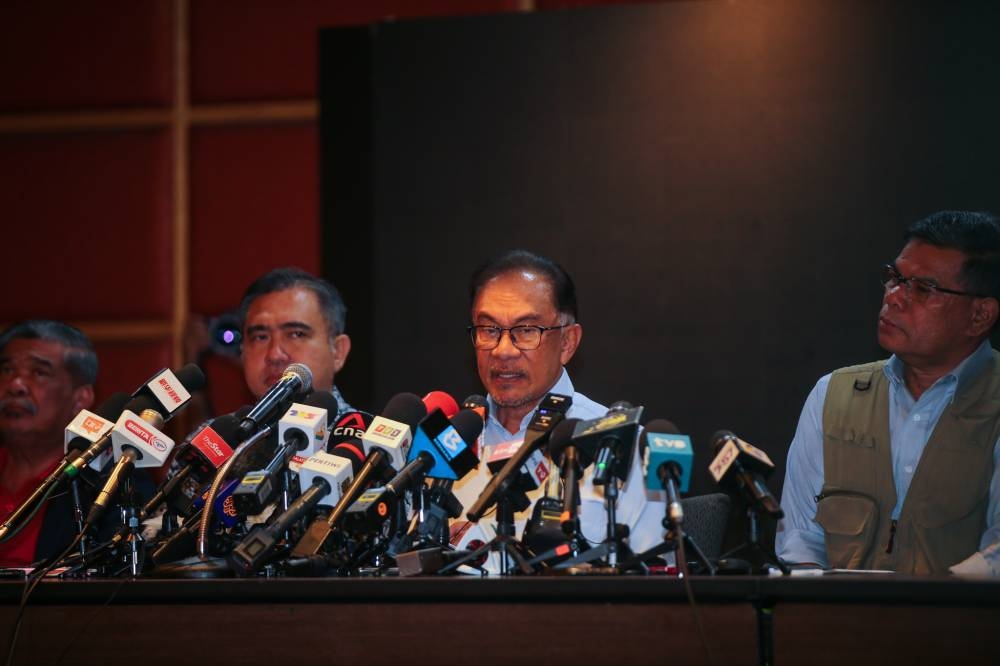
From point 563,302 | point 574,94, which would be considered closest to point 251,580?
point 563,302

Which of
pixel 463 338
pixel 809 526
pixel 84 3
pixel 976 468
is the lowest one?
pixel 809 526

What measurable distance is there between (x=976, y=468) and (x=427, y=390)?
1.85 m

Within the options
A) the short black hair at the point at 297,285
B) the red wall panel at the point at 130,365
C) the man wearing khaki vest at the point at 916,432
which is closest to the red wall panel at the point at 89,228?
the red wall panel at the point at 130,365

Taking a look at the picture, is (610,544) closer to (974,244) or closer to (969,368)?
(969,368)

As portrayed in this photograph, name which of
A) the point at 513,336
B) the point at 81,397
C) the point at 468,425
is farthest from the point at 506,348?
the point at 81,397

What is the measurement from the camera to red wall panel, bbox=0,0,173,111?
4.75 m

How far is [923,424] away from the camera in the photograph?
296 centimetres

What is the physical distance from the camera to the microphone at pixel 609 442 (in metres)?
2.03

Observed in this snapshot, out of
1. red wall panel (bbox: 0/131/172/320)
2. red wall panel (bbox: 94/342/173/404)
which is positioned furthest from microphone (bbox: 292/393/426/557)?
red wall panel (bbox: 0/131/172/320)

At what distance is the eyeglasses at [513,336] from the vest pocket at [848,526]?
2.80 feet

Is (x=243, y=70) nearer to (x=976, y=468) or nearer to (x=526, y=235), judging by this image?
(x=526, y=235)

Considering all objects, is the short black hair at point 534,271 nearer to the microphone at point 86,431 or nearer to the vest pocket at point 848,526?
the vest pocket at point 848,526

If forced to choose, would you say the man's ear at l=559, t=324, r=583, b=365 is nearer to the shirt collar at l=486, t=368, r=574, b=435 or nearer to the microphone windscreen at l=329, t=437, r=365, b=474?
the shirt collar at l=486, t=368, r=574, b=435

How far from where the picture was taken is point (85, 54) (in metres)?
4.78
